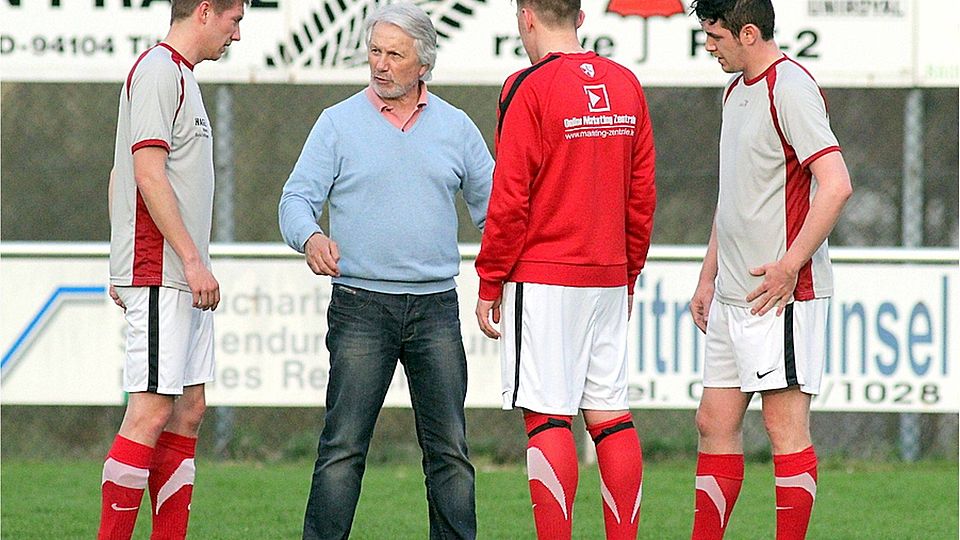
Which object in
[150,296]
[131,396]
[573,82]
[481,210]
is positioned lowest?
[131,396]

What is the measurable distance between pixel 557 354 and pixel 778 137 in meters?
0.96

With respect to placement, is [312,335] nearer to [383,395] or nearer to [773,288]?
[383,395]

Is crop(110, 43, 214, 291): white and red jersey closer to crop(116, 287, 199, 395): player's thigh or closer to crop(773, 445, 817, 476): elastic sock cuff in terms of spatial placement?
crop(116, 287, 199, 395): player's thigh

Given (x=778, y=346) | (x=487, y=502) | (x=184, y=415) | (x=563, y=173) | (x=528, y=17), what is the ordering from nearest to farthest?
(x=563, y=173) → (x=528, y=17) → (x=778, y=346) → (x=184, y=415) → (x=487, y=502)

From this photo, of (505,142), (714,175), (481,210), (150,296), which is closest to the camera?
(505,142)

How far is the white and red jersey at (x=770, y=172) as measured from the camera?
4344 mm

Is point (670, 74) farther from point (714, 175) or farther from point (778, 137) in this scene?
point (778, 137)

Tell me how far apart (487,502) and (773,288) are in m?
2.63

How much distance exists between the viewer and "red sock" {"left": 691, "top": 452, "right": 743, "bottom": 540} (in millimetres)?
4625

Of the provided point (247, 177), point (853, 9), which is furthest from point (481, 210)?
point (247, 177)

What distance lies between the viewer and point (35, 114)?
9906mm

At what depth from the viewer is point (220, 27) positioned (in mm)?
4629

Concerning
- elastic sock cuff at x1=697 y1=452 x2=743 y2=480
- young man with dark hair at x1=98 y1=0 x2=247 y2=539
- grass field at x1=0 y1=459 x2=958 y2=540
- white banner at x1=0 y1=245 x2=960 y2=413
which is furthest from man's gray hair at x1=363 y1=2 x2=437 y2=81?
white banner at x1=0 y1=245 x2=960 y2=413

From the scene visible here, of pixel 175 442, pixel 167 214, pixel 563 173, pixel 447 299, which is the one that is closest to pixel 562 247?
pixel 563 173
